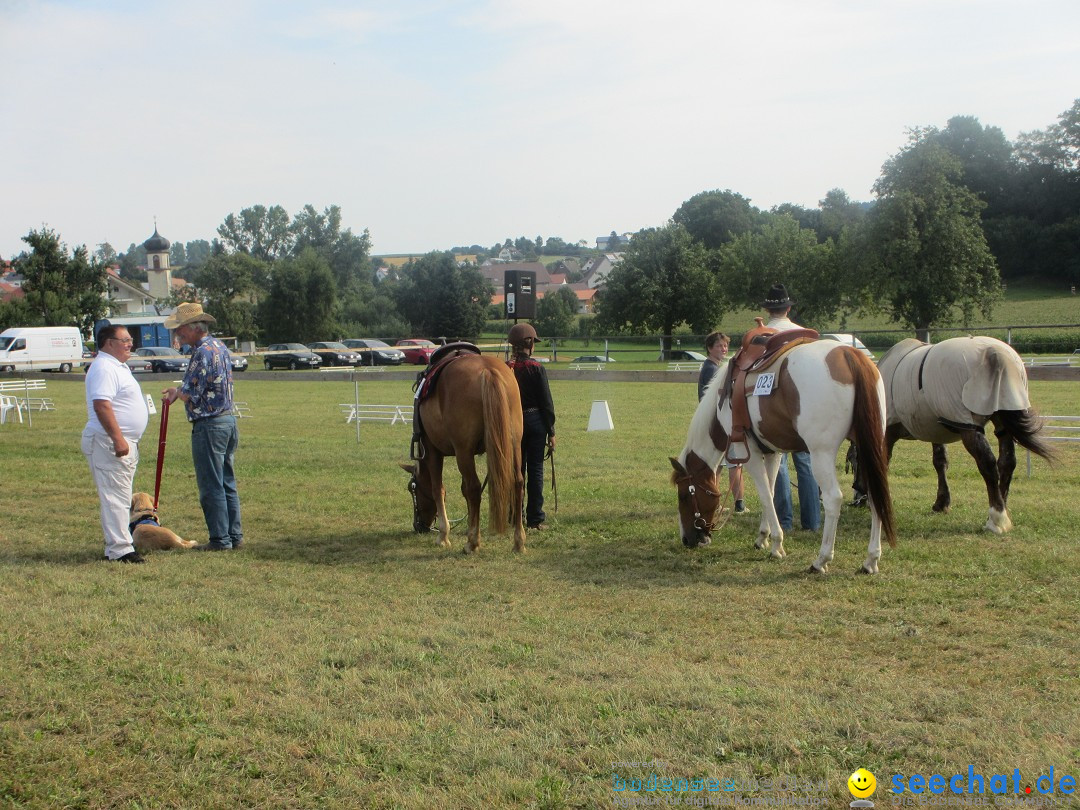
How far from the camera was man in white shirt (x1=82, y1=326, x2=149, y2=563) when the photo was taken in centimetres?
723

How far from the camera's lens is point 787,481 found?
840 centimetres

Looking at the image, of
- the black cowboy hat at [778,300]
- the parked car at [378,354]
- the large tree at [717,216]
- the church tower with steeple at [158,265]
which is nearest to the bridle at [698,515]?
the black cowboy hat at [778,300]

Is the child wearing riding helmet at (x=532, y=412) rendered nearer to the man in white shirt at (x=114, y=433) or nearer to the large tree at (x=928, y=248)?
the man in white shirt at (x=114, y=433)

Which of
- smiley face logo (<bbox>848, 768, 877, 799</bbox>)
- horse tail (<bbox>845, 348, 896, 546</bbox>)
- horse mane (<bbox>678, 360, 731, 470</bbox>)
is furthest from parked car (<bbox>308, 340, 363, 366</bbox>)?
smiley face logo (<bbox>848, 768, 877, 799</bbox>)

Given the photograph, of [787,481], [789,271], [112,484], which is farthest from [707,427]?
[789,271]

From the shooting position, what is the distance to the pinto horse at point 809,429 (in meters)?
6.58

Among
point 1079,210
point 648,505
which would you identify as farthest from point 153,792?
point 1079,210

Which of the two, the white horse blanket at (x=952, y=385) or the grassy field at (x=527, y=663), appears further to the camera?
the white horse blanket at (x=952, y=385)

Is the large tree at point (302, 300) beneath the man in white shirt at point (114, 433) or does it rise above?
above

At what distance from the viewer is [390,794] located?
131 inches

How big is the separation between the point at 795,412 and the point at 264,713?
4.41 metres

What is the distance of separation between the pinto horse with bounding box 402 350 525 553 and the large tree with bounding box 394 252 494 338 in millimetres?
53220

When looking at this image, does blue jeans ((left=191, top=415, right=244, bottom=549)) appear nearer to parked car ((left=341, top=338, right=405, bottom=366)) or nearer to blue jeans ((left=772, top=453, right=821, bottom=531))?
blue jeans ((left=772, top=453, right=821, bottom=531))

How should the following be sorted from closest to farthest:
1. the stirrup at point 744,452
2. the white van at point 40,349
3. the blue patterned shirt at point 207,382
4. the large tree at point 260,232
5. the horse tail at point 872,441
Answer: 1. the horse tail at point 872,441
2. the stirrup at point 744,452
3. the blue patterned shirt at point 207,382
4. the white van at point 40,349
5. the large tree at point 260,232
